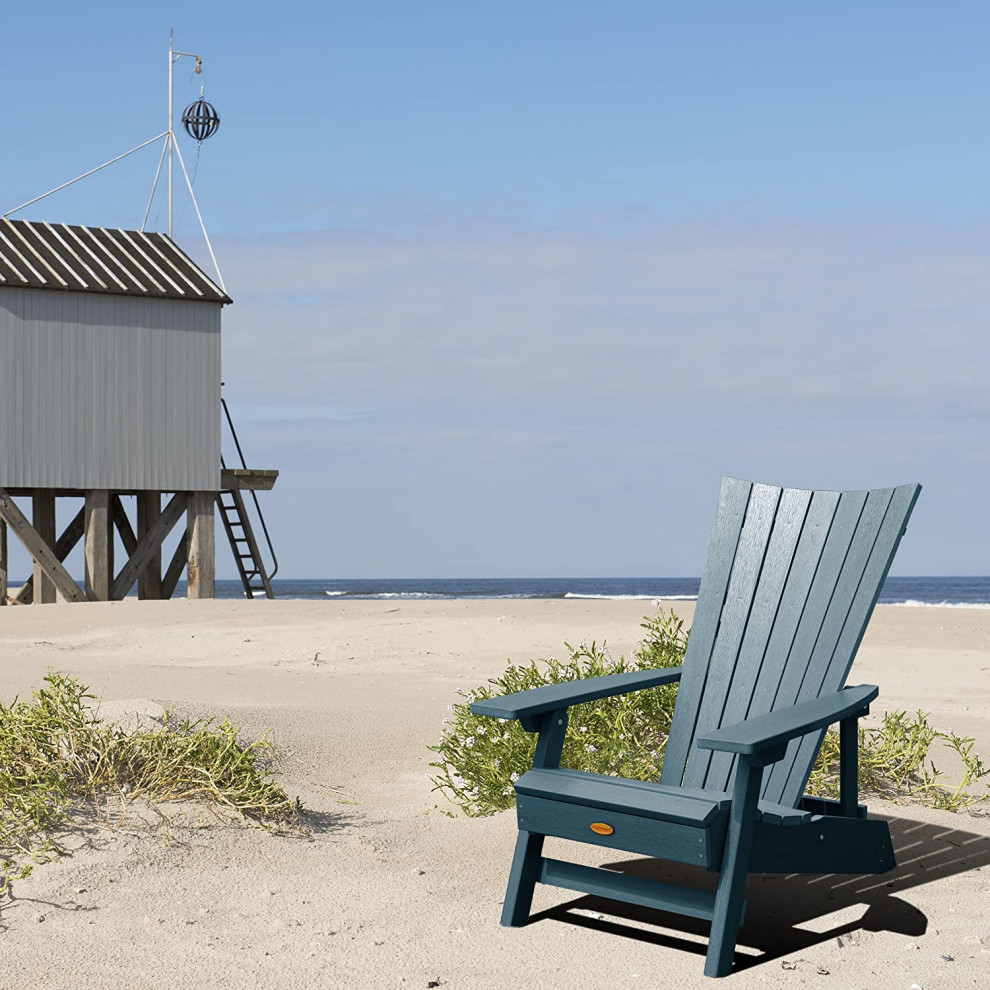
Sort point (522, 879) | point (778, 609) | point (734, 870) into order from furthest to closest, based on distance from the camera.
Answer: point (778, 609) < point (522, 879) < point (734, 870)

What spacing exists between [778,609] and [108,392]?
1311 cm

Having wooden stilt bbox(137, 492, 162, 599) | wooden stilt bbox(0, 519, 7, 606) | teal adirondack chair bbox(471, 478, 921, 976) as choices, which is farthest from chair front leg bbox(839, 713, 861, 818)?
wooden stilt bbox(0, 519, 7, 606)

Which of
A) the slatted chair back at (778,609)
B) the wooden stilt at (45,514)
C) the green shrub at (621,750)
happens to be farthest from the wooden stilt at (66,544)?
the slatted chair back at (778,609)

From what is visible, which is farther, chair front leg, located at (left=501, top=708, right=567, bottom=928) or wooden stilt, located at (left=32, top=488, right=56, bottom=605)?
wooden stilt, located at (left=32, top=488, right=56, bottom=605)

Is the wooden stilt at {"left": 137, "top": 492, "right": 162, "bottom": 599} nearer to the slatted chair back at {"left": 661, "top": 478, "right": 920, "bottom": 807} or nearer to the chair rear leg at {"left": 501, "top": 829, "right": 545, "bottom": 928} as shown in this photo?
the slatted chair back at {"left": 661, "top": 478, "right": 920, "bottom": 807}

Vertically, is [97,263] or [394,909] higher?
[97,263]

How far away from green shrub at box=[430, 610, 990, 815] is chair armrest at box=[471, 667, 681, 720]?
0.66 metres

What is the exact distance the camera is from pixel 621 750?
481 cm

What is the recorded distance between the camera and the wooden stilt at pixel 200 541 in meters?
16.8

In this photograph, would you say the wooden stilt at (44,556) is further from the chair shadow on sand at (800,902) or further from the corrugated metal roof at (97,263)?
the chair shadow on sand at (800,902)

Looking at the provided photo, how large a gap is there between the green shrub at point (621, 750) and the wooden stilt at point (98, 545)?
470 inches

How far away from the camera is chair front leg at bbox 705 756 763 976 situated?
326cm

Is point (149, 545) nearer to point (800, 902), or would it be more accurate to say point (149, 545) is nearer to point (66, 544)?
point (66, 544)

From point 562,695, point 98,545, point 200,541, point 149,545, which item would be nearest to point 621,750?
point 562,695
